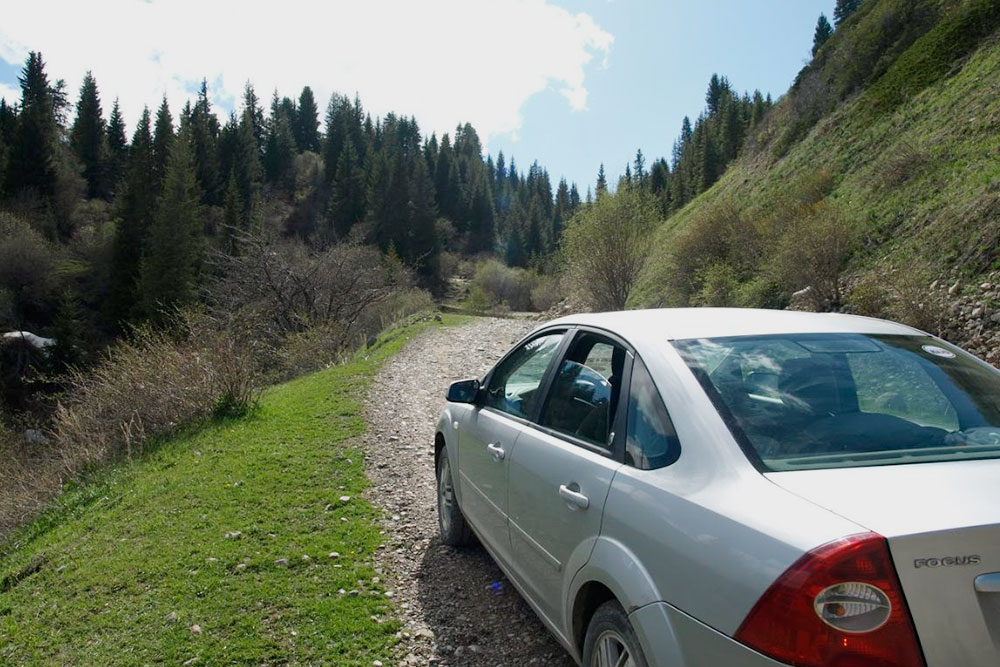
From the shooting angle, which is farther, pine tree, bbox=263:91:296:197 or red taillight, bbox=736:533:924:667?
pine tree, bbox=263:91:296:197

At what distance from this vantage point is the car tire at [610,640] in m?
2.19

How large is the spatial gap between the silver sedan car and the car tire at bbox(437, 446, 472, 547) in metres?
1.21

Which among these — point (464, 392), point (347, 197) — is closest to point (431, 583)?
point (464, 392)

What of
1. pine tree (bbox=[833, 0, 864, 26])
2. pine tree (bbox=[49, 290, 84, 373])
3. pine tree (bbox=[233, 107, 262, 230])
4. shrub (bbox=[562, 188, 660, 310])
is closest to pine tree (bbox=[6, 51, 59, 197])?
pine tree (bbox=[233, 107, 262, 230])

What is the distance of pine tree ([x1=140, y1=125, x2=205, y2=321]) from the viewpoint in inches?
1403

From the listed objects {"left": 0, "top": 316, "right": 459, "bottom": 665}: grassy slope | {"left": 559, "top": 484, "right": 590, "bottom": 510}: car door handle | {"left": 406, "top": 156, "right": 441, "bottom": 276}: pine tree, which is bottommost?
{"left": 0, "top": 316, "right": 459, "bottom": 665}: grassy slope

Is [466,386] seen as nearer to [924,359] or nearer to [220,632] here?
[220,632]

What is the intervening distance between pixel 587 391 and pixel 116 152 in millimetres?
77025

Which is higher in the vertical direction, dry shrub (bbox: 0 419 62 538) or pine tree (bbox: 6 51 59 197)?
pine tree (bbox: 6 51 59 197)

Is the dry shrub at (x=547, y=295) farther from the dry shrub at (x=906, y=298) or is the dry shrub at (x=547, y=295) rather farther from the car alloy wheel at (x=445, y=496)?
the car alloy wheel at (x=445, y=496)

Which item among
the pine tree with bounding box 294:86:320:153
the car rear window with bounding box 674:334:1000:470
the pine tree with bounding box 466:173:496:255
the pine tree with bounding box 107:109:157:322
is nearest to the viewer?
the car rear window with bounding box 674:334:1000:470

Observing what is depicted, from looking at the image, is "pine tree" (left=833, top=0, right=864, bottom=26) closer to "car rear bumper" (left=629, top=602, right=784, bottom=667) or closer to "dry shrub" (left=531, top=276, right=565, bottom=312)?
"dry shrub" (left=531, top=276, right=565, bottom=312)

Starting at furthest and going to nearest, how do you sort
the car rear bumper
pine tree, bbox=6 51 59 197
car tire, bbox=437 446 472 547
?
pine tree, bbox=6 51 59 197, car tire, bbox=437 446 472 547, the car rear bumper

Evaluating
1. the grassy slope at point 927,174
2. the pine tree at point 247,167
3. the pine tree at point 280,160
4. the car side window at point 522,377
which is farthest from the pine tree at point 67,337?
the pine tree at point 280,160
